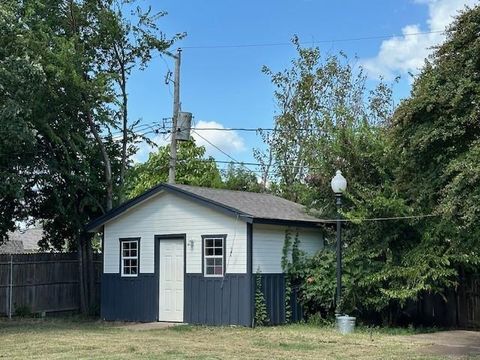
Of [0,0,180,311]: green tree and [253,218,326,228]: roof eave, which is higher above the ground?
[0,0,180,311]: green tree

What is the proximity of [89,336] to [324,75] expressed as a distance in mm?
19250

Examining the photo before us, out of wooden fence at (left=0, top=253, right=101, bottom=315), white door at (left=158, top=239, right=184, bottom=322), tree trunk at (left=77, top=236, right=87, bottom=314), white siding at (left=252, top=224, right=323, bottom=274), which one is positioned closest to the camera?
white siding at (left=252, top=224, right=323, bottom=274)

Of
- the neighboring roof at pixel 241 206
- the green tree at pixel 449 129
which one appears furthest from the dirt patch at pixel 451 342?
the neighboring roof at pixel 241 206

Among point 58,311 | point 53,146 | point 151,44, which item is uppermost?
point 151,44

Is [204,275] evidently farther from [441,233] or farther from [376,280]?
[441,233]

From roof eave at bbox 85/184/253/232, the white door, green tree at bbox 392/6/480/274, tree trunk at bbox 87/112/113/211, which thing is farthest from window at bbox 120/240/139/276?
green tree at bbox 392/6/480/274

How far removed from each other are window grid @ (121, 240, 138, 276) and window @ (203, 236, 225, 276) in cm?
243

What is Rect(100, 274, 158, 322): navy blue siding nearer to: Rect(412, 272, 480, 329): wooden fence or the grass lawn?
the grass lawn

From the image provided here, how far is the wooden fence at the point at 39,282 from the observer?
1939 cm

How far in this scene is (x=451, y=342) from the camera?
13.0m

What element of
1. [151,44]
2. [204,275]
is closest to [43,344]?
[204,275]

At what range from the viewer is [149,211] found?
1772 centimetres

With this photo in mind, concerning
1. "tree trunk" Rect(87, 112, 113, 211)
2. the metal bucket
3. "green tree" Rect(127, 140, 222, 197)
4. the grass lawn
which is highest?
"green tree" Rect(127, 140, 222, 197)

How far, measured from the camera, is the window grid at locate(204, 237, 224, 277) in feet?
53.2
